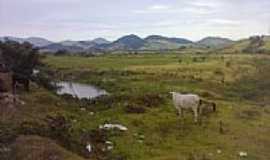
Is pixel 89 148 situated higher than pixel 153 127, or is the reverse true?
pixel 89 148

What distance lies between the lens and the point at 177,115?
31.0 m

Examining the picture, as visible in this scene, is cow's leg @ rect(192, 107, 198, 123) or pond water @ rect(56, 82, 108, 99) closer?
cow's leg @ rect(192, 107, 198, 123)

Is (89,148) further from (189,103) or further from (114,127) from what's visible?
(189,103)

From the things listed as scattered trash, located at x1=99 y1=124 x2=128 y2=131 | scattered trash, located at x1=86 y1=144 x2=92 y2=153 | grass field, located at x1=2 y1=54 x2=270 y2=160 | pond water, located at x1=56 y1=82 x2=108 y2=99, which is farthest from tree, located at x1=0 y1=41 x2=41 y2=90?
scattered trash, located at x1=86 y1=144 x2=92 y2=153

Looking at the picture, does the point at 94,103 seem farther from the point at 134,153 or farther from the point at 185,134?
the point at 134,153

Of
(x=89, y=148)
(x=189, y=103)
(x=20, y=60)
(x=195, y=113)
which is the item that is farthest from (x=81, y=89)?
(x=89, y=148)

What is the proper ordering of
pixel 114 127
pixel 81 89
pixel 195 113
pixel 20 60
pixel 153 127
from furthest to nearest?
pixel 81 89 → pixel 20 60 → pixel 195 113 → pixel 153 127 → pixel 114 127

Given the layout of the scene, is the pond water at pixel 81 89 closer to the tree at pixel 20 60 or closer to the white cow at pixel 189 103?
the tree at pixel 20 60

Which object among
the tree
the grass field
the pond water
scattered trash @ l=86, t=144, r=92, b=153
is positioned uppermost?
the tree

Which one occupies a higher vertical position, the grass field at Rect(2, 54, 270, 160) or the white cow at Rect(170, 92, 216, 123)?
the white cow at Rect(170, 92, 216, 123)

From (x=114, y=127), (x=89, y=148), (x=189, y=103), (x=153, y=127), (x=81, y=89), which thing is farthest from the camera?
(x=81, y=89)

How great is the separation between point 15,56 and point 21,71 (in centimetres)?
137

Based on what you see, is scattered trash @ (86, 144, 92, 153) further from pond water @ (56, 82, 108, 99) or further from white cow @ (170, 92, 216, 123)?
pond water @ (56, 82, 108, 99)

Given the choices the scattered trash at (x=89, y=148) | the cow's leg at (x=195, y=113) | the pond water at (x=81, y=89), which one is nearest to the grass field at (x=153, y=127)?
Result: the scattered trash at (x=89, y=148)
